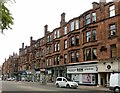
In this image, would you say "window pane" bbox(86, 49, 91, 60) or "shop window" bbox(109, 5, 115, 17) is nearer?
"shop window" bbox(109, 5, 115, 17)

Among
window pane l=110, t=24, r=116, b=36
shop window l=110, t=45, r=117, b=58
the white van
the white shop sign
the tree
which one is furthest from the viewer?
the white shop sign

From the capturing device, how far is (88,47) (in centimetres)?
5028

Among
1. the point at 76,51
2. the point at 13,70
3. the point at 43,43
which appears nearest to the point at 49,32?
the point at 43,43

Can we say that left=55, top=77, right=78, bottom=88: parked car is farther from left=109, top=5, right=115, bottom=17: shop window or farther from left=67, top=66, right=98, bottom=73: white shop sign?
left=109, top=5, right=115, bottom=17: shop window

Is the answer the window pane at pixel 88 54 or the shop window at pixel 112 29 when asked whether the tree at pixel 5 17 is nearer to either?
the shop window at pixel 112 29

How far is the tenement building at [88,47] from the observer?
44562mm

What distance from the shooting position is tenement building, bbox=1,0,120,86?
44562 millimetres

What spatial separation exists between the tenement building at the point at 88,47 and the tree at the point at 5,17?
3297 cm

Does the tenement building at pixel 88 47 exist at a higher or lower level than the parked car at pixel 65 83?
higher

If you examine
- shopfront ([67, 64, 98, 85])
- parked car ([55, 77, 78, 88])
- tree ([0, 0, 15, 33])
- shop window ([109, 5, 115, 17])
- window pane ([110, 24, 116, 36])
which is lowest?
parked car ([55, 77, 78, 88])

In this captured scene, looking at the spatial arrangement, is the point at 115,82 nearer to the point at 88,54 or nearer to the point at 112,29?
the point at 112,29

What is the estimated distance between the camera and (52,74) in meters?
69.1

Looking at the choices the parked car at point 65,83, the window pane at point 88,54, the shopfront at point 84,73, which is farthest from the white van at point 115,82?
the window pane at point 88,54

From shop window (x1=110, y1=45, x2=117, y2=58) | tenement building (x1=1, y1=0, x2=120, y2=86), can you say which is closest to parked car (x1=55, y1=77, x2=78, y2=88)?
tenement building (x1=1, y1=0, x2=120, y2=86)
